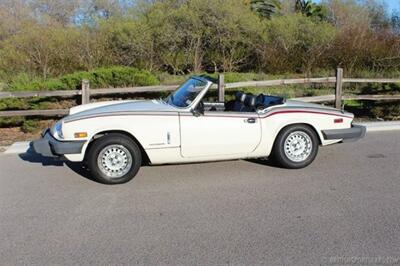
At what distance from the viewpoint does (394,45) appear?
17.0 metres

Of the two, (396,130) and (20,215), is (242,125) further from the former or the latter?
(396,130)

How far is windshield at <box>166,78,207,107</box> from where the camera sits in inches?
226

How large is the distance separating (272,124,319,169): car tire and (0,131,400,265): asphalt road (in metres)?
0.15

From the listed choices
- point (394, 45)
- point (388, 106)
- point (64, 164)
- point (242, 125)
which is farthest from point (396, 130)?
point (394, 45)

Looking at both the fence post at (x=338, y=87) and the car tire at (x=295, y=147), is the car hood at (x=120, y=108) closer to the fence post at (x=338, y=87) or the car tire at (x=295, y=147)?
the car tire at (x=295, y=147)

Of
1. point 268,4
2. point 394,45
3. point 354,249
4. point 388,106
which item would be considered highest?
point 268,4

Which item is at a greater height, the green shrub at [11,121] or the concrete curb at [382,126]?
the green shrub at [11,121]

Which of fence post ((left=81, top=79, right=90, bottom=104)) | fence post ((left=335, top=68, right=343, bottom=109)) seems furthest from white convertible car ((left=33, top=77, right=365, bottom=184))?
fence post ((left=335, top=68, right=343, bottom=109))

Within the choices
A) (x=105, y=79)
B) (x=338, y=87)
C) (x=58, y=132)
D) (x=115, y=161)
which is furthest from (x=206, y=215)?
(x=105, y=79)

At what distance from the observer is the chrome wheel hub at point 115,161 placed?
5.37 meters

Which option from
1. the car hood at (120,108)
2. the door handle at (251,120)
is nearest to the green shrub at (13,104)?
the car hood at (120,108)

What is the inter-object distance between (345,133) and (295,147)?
0.77 m

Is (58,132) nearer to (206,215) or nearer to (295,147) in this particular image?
(206,215)

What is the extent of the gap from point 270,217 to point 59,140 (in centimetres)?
271
